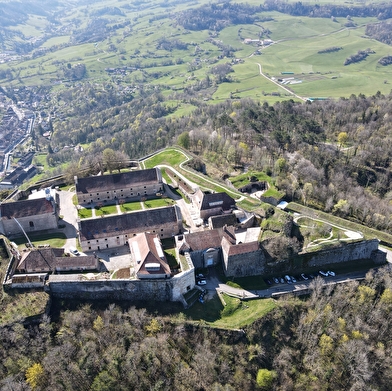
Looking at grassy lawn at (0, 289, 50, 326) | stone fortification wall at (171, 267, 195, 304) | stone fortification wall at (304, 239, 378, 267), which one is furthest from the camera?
stone fortification wall at (304, 239, 378, 267)

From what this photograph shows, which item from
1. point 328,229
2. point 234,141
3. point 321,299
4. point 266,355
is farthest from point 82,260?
point 234,141

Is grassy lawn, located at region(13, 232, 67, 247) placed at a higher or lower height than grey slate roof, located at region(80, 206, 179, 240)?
lower

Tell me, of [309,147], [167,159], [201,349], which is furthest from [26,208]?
[309,147]

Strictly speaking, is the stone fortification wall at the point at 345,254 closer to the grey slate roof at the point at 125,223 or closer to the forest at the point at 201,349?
the forest at the point at 201,349

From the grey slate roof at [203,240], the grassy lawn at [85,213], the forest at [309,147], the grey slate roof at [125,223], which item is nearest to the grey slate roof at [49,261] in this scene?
the grey slate roof at [125,223]

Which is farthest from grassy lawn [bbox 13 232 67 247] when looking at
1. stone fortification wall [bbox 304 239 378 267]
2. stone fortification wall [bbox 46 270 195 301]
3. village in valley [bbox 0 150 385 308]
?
stone fortification wall [bbox 304 239 378 267]

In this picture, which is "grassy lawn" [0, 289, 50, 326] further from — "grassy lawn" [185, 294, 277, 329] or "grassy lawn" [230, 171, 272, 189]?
"grassy lawn" [230, 171, 272, 189]
